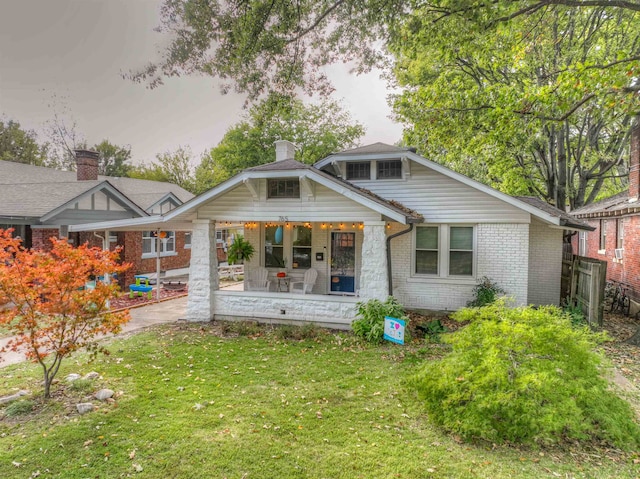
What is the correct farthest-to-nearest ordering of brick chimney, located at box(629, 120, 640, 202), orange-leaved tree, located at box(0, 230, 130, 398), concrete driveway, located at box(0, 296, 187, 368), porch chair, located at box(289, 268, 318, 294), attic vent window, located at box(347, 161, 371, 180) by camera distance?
brick chimney, located at box(629, 120, 640, 202), attic vent window, located at box(347, 161, 371, 180), porch chair, located at box(289, 268, 318, 294), concrete driveway, located at box(0, 296, 187, 368), orange-leaved tree, located at box(0, 230, 130, 398)

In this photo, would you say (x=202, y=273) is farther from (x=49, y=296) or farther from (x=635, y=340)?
(x=635, y=340)

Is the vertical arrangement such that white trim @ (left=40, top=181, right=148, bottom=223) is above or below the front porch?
above

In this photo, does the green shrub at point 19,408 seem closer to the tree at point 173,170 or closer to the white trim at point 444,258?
the white trim at point 444,258

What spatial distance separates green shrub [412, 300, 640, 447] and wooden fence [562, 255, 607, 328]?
532cm

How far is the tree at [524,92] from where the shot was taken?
767 cm

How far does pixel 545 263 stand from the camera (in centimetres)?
1072

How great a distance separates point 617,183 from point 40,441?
36.6 metres

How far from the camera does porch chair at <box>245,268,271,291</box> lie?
11805mm

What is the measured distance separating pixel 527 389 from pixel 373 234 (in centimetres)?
529

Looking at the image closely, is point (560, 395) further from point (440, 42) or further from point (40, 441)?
point (440, 42)

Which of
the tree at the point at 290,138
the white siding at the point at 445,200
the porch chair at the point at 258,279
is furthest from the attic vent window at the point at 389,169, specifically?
the tree at the point at 290,138

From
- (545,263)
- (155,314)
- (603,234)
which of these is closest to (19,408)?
(155,314)

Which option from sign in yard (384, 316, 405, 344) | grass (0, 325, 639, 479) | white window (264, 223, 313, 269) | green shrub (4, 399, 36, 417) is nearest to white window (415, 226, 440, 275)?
sign in yard (384, 316, 405, 344)

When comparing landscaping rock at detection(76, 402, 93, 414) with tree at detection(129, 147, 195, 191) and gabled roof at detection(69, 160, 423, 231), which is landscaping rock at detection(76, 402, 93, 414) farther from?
tree at detection(129, 147, 195, 191)
